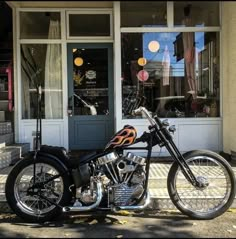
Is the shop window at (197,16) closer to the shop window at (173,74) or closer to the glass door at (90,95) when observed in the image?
the shop window at (173,74)

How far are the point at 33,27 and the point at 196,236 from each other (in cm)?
681

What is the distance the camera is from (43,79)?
10648 mm

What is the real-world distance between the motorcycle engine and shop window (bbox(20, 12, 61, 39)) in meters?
5.38

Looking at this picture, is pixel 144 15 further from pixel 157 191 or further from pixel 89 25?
pixel 157 191

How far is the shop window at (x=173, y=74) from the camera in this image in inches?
397

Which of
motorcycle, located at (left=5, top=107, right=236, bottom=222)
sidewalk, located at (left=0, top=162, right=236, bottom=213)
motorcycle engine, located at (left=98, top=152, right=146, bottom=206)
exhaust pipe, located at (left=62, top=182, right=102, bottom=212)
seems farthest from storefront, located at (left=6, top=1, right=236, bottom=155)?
exhaust pipe, located at (left=62, top=182, right=102, bottom=212)

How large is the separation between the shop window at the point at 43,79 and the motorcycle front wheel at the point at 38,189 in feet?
15.2

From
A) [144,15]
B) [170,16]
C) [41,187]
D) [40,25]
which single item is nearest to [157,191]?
[41,187]

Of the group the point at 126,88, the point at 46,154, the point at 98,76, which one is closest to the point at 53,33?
the point at 98,76

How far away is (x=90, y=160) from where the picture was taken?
5.87 metres

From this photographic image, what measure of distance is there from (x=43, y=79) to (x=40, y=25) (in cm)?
119

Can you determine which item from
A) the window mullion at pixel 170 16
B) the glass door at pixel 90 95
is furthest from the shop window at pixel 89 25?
the window mullion at pixel 170 16

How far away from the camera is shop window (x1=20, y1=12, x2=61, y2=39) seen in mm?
10531

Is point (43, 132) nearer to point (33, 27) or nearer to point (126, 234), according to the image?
point (33, 27)
